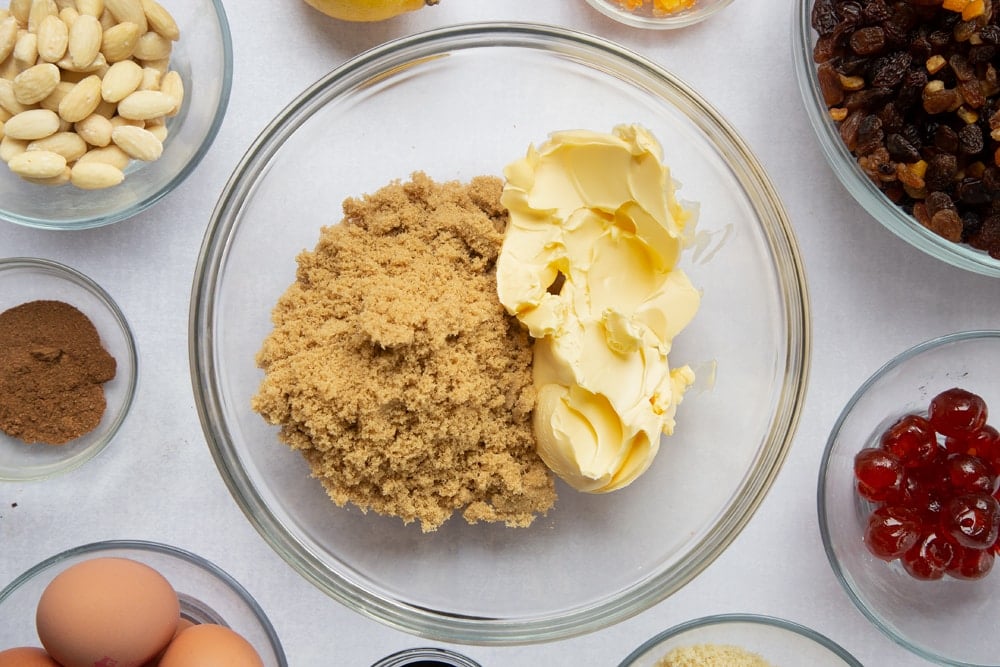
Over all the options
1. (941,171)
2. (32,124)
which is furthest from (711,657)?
(32,124)

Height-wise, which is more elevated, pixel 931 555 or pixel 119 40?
pixel 119 40

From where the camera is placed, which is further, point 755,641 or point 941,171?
point 755,641

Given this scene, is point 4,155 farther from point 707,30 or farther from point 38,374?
point 707,30

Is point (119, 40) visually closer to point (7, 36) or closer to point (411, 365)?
point (7, 36)

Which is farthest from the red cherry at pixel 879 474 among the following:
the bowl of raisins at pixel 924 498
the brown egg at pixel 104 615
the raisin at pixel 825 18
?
the brown egg at pixel 104 615

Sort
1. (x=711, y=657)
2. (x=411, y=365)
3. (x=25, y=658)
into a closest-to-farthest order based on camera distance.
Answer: (x=411, y=365) < (x=25, y=658) < (x=711, y=657)

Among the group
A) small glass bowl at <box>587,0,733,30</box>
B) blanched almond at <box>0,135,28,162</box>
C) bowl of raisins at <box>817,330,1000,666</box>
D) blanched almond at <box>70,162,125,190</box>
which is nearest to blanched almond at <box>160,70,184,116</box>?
blanched almond at <box>70,162,125,190</box>

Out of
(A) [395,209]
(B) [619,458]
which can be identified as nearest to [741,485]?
(B) [619,458]
